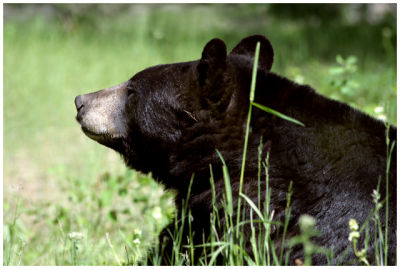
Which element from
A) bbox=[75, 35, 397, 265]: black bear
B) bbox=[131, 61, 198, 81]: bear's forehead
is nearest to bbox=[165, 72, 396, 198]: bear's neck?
bbox=[75, 35, 397, 265]: black bear

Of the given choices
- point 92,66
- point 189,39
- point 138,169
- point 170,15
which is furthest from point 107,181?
point 170,15

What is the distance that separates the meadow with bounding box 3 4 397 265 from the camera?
13.5 ft

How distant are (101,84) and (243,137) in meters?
5.35

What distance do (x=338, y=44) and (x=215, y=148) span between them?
825cm

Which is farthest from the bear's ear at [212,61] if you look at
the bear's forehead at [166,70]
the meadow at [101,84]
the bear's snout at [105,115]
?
the meadow at [101,84]

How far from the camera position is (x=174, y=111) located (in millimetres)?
2854

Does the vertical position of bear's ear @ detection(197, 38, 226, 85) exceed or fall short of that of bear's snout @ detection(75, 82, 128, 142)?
it exceeds it

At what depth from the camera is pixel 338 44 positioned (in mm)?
10445

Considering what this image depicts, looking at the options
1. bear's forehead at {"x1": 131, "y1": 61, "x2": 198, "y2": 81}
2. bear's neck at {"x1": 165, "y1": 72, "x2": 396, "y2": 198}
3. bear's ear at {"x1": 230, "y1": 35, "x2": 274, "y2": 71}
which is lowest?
bear's neck at {"x1": 165, "y1": 72, "x2": 396, "y2": 198}

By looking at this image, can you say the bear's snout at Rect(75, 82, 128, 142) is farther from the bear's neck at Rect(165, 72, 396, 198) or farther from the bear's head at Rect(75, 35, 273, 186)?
the bear's neck at Rect(165, 72, 396, 198)

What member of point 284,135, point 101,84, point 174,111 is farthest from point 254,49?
point 101,84

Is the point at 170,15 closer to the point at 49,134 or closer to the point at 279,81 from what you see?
the point at 49,134

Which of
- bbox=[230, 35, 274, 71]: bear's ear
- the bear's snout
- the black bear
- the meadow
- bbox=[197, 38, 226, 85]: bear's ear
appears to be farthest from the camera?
the meadow

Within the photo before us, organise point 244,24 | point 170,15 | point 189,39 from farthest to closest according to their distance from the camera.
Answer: point 244,24
point 170,15
point 189,39
